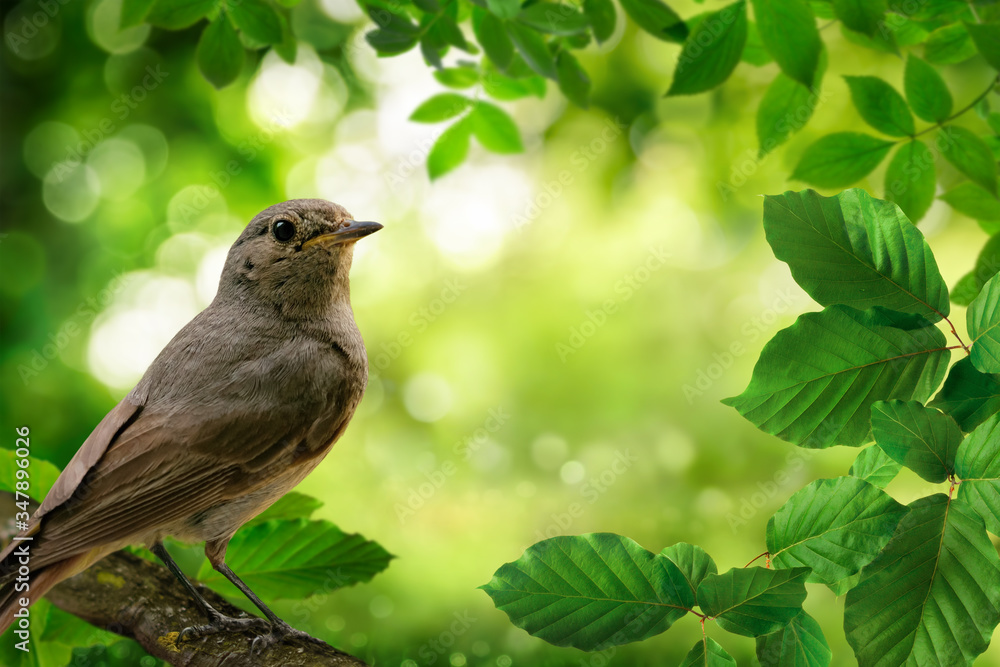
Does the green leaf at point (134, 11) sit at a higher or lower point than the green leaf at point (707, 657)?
higher

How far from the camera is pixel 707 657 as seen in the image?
0.65 metres

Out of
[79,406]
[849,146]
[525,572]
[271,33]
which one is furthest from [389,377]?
[525,572]

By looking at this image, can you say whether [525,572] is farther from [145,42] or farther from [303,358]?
[145,42]

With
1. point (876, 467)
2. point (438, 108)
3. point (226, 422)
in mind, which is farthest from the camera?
point (438, 108)

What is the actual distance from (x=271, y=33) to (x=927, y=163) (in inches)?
44.4

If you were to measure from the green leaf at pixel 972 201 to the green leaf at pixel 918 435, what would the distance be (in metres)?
0.73

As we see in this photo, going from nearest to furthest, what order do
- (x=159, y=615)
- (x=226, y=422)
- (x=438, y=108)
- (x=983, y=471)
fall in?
(x=983, y=471), (x=226, y=422), (x=159, y=615), (x=438, y=108)

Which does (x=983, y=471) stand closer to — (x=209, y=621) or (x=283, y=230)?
(x=283, y=230)

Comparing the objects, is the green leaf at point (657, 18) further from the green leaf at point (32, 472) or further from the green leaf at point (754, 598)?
the green leaf at point (32, 472)

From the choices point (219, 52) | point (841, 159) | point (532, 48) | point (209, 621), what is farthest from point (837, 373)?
point (219, 52)

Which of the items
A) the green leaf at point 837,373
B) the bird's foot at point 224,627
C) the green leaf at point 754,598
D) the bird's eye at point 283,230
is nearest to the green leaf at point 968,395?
the green leaf at point 837,373

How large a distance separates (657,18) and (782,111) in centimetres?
30

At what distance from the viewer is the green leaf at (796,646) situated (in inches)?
26.6

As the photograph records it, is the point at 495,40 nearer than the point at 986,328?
No
